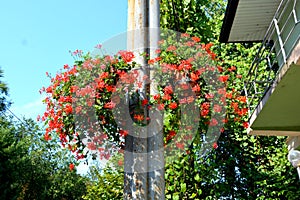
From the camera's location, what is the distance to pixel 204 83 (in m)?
4.32

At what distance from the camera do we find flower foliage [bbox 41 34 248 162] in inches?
144

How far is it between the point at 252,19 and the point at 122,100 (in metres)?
4.74

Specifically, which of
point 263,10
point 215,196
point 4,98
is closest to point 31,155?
point 4,98

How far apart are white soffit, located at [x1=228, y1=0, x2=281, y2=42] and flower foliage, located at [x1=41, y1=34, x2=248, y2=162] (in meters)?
2.90

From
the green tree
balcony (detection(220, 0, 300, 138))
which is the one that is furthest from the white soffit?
the green tree

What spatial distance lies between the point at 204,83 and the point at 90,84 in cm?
154

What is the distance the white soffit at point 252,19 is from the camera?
21.3 feet

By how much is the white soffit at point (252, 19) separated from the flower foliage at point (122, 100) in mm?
2901

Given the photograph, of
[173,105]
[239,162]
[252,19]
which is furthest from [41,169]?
[173,105]

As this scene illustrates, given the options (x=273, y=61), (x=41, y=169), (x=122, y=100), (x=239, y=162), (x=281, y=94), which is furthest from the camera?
(x=41, y=169)

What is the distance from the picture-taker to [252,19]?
23.7 ft

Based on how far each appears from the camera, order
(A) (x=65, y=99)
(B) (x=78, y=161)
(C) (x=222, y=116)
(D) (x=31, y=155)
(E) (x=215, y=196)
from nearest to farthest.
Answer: (A) (x=65, y=99), (B) (x=78, y=161), (C) (x=222, y=116), (E) (x=215, y=196), (D) (x=31, y=155)

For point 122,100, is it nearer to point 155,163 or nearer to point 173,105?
point 173,105

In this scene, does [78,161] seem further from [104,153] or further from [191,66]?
[191,66]
